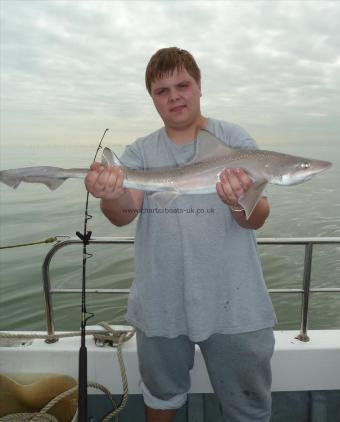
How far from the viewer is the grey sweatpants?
224cm

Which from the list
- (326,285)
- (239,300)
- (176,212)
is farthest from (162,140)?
(326,285)

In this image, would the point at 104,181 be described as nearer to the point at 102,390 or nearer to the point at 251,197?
the point at 251,197

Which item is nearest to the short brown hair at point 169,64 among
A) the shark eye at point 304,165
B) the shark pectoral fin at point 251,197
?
the shark pectoral fin at point 251,197

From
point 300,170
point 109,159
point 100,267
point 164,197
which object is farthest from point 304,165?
point 100,267

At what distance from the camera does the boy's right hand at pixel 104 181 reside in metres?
2.40

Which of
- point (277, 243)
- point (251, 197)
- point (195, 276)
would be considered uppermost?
point (251, 197)

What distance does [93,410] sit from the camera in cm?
313

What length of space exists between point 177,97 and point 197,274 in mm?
1100

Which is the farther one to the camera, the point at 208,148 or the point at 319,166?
the point at 319,166

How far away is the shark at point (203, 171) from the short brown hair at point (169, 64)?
1.51 ft

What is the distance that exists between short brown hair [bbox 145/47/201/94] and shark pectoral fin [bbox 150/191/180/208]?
0.73m

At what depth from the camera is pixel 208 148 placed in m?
2.39

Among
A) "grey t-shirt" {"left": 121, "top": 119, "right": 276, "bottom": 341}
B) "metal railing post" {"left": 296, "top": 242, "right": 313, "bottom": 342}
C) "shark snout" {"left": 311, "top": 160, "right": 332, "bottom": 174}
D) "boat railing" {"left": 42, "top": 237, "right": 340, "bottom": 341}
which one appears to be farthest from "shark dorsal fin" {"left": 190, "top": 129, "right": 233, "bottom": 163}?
"metal railing post" {"left": 296, "top": 242, "right": 313, "bottom": 342}

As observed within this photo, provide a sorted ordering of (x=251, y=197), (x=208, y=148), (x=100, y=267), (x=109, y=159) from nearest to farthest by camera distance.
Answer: (x=251, y=197)
(x=208, y=148)
(x=109, y=159)
(x=100, y=267)
